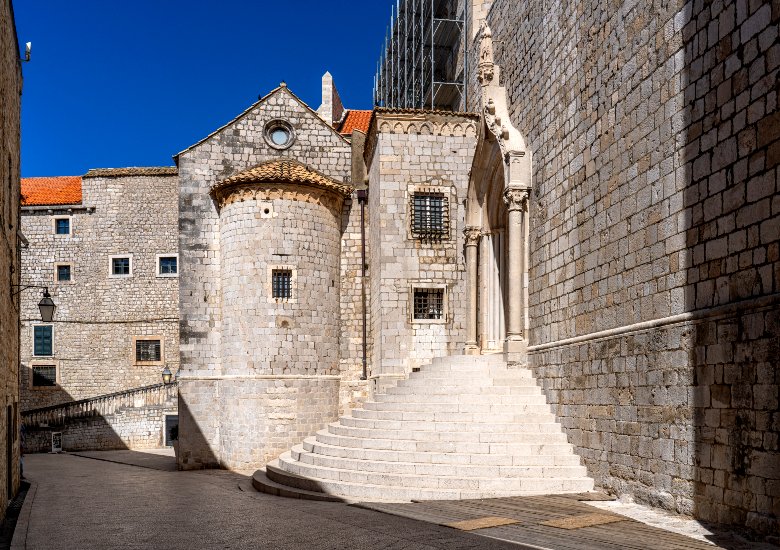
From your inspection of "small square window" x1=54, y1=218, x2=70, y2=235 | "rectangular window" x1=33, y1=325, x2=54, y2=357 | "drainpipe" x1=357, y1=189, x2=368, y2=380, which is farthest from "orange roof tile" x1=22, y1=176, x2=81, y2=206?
"drainpipe" x1=357, y1=189, x2=368, y2=380

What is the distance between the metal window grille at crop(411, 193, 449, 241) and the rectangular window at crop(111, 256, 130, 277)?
18595 millimetres

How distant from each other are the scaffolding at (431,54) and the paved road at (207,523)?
46.3 ft

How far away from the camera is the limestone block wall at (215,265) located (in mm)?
20938

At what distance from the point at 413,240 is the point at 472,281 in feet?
7.30

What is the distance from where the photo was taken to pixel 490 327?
57.6ft

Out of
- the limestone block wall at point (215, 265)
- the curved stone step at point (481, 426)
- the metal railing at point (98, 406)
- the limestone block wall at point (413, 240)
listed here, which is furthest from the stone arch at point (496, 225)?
the metal railing at point (98, 406)

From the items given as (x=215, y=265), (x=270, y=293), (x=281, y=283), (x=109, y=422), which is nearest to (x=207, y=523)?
(x=270, y=293)

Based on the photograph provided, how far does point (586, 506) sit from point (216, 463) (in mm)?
13813

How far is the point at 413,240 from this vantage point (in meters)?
19.8

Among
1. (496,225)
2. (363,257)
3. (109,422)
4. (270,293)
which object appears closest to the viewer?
(496,225)

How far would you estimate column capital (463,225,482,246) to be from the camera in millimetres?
18234

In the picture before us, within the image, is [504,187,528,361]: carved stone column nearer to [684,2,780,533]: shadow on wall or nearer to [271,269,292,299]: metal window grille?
[684,2,780,533]: shadow on wall

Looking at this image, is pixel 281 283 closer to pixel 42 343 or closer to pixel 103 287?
pixel 103 287

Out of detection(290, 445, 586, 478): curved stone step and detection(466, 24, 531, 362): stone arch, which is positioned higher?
detection(466, 24, 531, 362): stone arch
